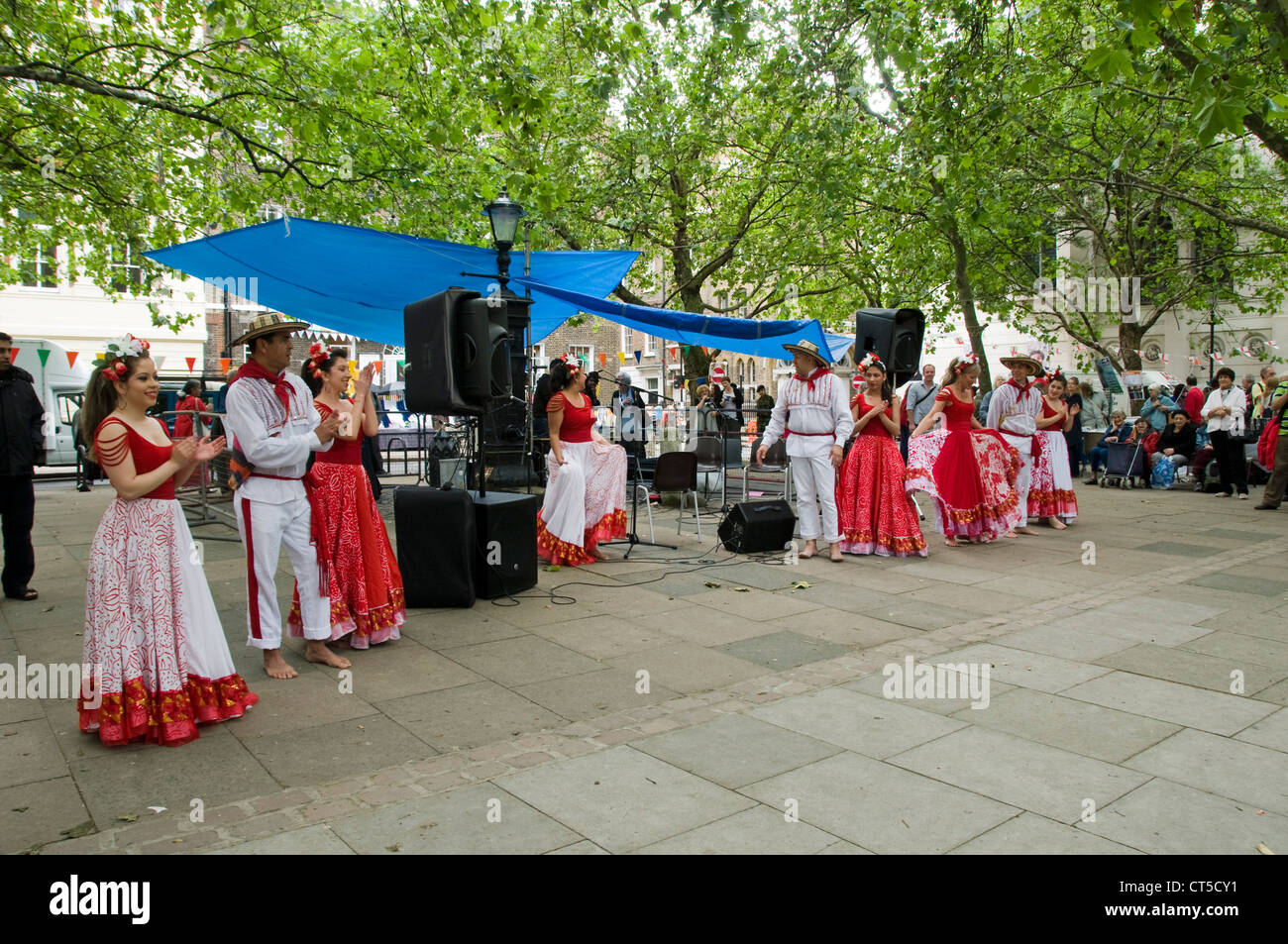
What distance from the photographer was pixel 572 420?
29.0 feet

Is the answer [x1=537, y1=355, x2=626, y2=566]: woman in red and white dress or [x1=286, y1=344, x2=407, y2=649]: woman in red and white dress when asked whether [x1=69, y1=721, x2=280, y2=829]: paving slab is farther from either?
[x1=537, y1=355, x2=626, y2=566]: woman in red and white dress

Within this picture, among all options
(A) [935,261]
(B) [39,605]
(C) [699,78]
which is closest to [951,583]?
(B) [39,605]

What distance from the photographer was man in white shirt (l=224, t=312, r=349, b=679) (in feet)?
15.6

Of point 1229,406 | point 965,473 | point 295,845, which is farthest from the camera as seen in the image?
point 1229,406

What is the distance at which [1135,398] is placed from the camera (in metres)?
21.9

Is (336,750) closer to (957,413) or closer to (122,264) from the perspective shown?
(957,413)

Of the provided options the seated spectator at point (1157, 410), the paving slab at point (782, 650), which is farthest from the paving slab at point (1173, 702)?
the seated spectator at point (1157, 410)

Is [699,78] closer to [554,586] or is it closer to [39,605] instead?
[554,586]

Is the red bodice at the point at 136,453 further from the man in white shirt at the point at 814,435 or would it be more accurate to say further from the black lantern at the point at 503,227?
the man in white shirt at the point at 814,435

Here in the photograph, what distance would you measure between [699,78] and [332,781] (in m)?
13.3

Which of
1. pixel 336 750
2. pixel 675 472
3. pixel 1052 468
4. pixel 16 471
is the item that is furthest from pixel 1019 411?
pixel 16 471

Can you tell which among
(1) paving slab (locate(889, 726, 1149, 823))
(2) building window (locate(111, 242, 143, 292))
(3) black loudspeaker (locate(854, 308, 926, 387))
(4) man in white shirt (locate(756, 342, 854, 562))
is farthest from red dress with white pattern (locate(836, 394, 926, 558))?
(2) building window (locate(111, 242, 143, 292))

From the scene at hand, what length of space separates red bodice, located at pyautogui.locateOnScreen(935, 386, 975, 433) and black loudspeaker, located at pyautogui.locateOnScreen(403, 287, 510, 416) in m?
5.35

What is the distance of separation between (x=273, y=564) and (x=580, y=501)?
4000 mm
